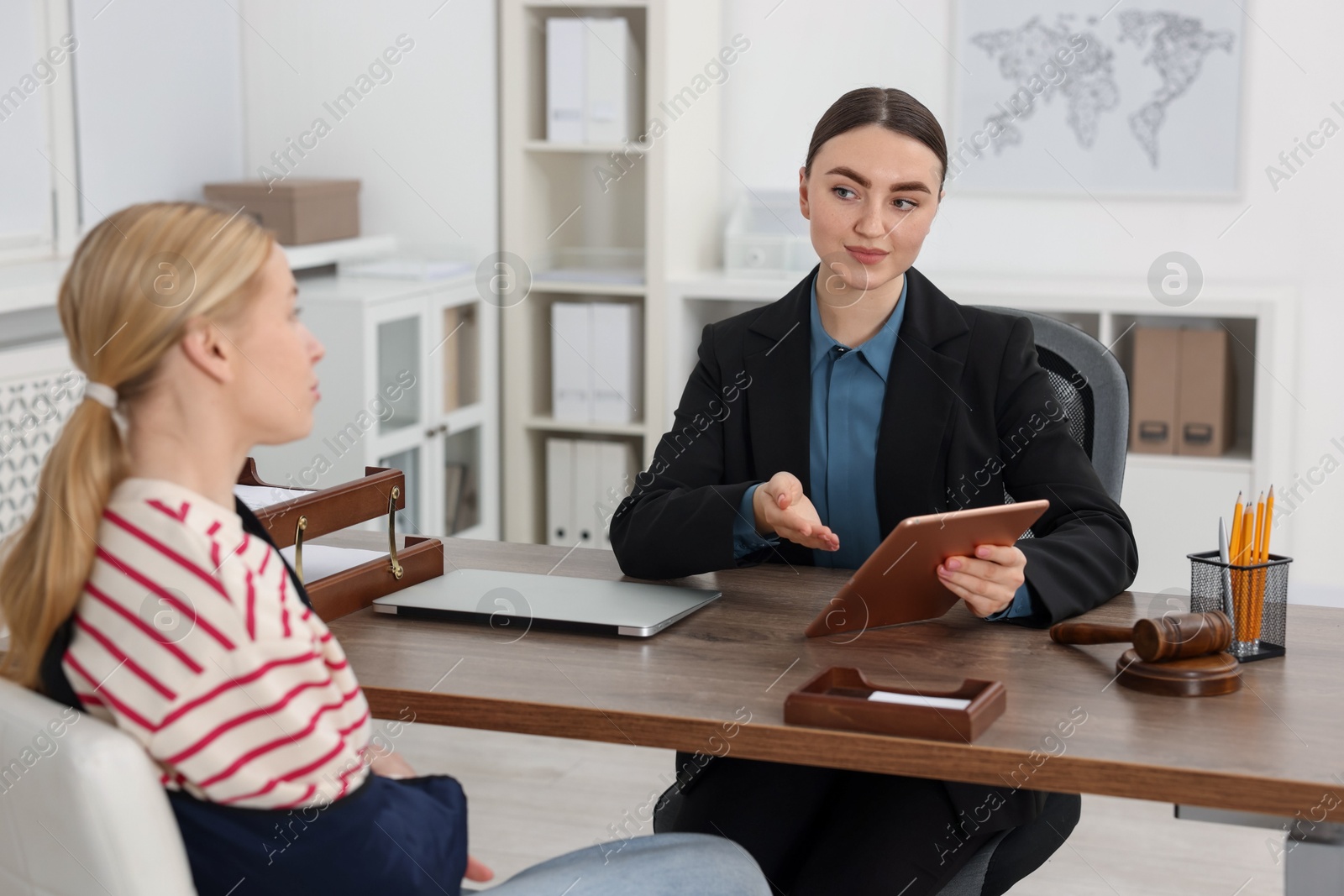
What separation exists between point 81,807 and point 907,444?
3.79 feet

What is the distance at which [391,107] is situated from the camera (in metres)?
4.15

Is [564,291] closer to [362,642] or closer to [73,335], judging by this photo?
[362,642]

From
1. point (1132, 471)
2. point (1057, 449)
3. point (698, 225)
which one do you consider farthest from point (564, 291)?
point (1057, 449)

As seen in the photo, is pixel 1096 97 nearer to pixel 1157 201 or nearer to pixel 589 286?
pixel 1157 201

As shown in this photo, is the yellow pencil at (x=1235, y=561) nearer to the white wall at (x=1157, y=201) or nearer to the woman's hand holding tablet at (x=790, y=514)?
the woman's hand holding tablet at (x=790, y=514)

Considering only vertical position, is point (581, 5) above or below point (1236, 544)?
above

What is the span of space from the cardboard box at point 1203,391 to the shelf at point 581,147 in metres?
1.53

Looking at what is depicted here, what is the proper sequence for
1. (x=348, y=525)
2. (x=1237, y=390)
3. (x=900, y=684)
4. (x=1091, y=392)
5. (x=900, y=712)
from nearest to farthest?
(x=900, y=712)
(x=900, y=684)
(x=348, y=525)
(x=1091, y=392)
(x=1237, y=390)

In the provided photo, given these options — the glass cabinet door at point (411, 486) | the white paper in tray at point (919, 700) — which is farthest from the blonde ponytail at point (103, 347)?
the glass cabinet door at point (411, 486)

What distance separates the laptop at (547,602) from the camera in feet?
5.12

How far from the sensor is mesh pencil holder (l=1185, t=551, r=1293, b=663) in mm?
1478

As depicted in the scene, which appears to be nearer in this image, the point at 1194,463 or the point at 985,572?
the point at 985,572

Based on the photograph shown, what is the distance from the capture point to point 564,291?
13.5 ft

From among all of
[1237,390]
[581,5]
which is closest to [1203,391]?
[1237,390]
